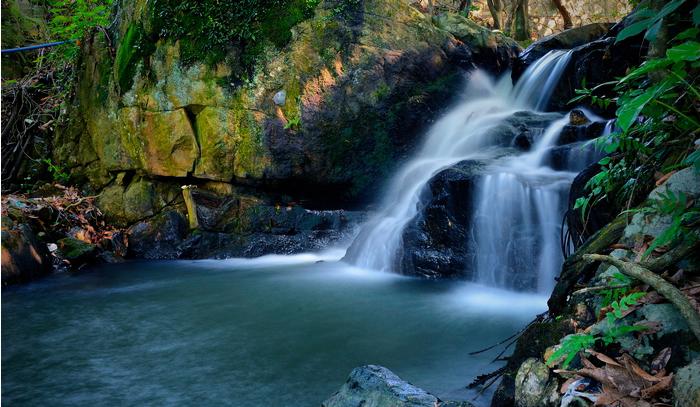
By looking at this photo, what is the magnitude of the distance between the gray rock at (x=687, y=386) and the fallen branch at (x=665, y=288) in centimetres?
13

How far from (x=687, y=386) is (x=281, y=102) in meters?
7.92

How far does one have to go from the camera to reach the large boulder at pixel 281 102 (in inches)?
346

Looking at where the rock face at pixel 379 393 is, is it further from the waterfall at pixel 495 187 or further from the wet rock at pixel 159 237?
the wet rock at pixel 159 237

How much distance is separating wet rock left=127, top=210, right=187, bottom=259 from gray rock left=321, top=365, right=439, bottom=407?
6.95m

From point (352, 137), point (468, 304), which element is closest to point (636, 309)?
point (468, 304)

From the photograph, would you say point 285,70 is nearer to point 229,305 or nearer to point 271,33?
point 271,33

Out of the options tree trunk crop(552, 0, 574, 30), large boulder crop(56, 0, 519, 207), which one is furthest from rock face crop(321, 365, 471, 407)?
tree trunk crop(552, 0, 574, 30)

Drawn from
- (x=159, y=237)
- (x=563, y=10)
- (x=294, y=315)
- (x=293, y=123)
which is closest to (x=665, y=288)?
(x=294, y=315)

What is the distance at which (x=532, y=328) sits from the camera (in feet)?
8.58

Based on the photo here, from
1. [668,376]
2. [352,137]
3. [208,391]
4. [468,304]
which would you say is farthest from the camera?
[352,137]

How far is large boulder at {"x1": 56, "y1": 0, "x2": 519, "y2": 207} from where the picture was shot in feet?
28.8

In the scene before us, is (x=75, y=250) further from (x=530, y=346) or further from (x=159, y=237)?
(x=530, y=346)

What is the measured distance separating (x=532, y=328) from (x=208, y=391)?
2.28 m

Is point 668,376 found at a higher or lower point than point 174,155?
lower
